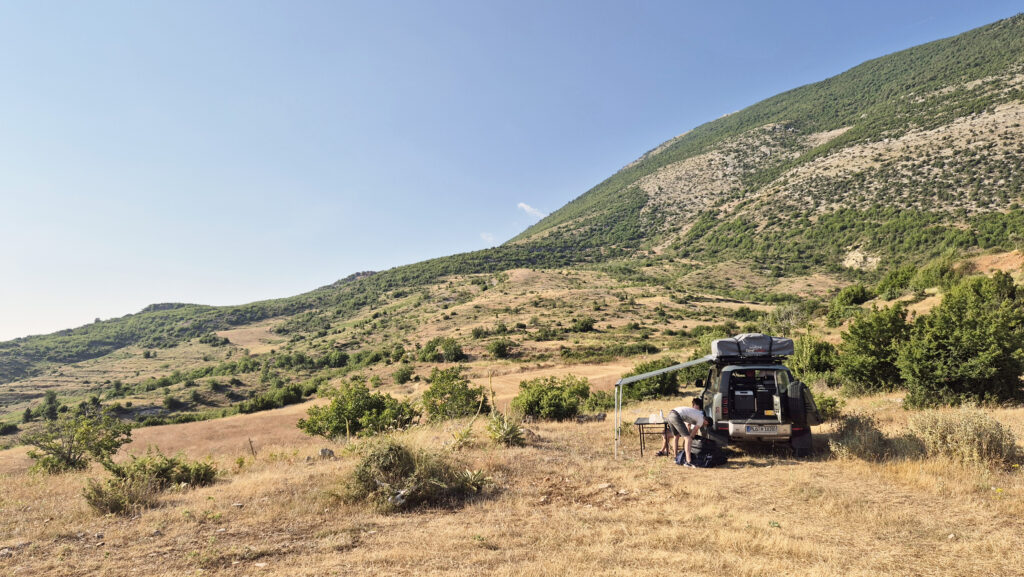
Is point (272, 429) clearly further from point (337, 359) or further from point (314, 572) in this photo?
point (337, 359)

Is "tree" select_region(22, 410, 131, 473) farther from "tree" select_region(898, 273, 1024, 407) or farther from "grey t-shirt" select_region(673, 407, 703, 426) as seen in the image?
"tree" select_region(898, 273, 1024, 407)

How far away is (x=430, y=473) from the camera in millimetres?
6883

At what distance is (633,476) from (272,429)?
25.3m

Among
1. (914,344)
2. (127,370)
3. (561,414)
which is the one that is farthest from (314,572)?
(127,370)

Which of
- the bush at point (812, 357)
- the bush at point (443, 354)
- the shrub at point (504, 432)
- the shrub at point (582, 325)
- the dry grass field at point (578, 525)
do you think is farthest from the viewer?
the shrub at point (582, 325)

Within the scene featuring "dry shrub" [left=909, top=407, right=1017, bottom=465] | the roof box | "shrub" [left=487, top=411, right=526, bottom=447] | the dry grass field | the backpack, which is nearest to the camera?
the dry grass field

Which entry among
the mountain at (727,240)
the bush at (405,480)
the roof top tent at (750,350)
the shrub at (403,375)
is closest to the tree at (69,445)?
the bush at (405,480)

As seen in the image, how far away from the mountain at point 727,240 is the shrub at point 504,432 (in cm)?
3151

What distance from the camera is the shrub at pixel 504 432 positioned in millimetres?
10109

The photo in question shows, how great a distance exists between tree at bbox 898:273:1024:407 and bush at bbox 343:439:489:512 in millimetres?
11524

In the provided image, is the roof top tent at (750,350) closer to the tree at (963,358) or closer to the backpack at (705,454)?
the backpack at (705,454)

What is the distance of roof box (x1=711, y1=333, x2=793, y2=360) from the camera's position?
27.5ft

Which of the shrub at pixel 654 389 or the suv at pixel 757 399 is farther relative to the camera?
the shrub at pixel 654 389

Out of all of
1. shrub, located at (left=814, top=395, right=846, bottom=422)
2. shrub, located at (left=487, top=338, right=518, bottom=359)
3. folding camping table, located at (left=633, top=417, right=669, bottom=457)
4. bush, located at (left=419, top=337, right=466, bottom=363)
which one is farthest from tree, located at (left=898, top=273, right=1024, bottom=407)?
bush, located at (left=419, top=337, right=466, bottom=363)
